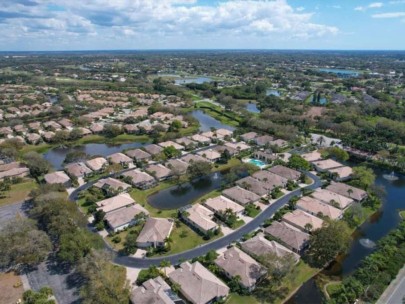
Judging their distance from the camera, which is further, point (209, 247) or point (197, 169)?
point (197, 169)

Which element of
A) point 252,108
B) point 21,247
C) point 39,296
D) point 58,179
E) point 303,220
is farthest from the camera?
point 252,108

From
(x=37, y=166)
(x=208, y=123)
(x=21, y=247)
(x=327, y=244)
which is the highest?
(x=21, y=247)

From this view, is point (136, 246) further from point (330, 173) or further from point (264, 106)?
point (264, 106)

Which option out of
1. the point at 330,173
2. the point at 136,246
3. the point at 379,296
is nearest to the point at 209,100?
the point at 330,173

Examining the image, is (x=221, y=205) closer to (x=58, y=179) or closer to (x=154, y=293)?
(x=154, y=293)

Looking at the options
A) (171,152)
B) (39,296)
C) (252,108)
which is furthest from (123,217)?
(252,108)

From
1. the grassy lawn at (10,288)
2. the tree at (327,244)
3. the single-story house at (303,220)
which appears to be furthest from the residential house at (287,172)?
the grassy lawn at (10,288)

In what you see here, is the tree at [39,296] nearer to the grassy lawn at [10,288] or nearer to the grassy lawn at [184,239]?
the grassy lawn at [10,288]

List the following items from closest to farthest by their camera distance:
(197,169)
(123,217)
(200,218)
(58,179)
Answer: (200,218) < (123,217) < (58,179) < (197,169)
